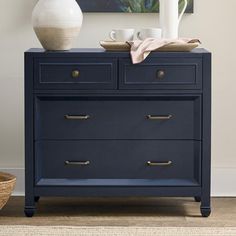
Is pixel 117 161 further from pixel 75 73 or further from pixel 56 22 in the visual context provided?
pixel 56 22

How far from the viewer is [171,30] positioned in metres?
3.98

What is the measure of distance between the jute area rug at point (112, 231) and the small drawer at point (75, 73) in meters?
0.67

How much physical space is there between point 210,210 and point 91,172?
607 mm

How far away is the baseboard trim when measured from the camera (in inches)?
170

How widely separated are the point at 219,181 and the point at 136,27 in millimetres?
953

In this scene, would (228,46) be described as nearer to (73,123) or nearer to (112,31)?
(112,31)

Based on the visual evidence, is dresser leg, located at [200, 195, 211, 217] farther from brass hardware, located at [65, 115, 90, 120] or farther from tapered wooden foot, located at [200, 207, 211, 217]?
brass hardware, located at [65, 115, 90, 120]

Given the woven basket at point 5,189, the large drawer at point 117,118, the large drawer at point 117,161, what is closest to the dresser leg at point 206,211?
the large drawer at point 117,161

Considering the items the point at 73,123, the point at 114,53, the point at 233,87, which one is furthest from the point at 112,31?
the point at 233,87

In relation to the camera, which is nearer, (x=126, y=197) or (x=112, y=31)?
(x=112, y=31)

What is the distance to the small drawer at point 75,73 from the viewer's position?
3.75 meters

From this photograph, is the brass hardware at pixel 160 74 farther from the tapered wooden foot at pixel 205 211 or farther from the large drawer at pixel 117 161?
the tapered wooden foot at pixel 205 211

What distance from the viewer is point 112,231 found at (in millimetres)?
3576

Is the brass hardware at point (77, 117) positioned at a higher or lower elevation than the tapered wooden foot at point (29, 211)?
higher
